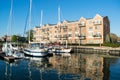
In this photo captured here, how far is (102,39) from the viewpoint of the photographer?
4186 inches

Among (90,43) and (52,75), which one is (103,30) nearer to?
(90,43)

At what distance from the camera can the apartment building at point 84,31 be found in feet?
353

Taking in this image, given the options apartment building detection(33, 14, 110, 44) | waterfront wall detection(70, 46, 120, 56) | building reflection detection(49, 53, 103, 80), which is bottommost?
building reflection detection(49, 53, 103, 80)

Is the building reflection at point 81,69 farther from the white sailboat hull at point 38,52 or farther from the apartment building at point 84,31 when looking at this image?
the apartment building at point 84,31

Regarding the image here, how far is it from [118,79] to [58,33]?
97241 mm

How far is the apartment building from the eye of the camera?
108 meters

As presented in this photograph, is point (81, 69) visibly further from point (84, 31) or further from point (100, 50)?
point (84, 31)

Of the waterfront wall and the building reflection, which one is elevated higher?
the waterfront wall

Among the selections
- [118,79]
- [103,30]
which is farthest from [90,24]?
[118,79]

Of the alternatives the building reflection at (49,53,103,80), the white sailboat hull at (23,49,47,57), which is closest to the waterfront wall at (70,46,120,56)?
the white sailboat hull at (23,49,47,57)

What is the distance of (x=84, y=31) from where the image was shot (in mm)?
116438

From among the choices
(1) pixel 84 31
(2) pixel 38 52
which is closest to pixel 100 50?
(1) pixel 84 31

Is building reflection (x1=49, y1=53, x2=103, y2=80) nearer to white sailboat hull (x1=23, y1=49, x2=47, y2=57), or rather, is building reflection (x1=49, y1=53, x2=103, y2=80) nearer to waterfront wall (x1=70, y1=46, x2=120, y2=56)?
white sailboat hull (x1=23, y1=49, x2=47, y2=57)

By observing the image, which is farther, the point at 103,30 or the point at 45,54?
the point at 103,30
